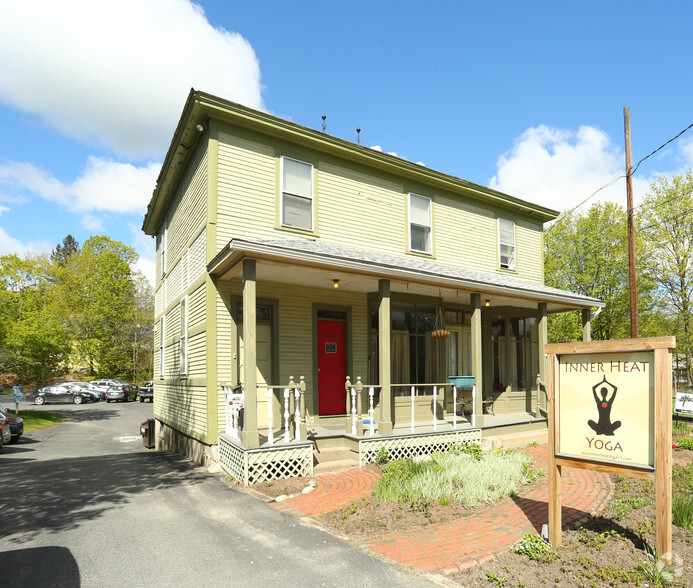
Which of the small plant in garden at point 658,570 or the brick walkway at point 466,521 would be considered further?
the brick walkway at point 466,521

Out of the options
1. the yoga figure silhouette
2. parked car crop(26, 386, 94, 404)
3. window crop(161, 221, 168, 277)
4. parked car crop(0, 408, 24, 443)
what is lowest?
parked car crop(26, 386, 94, 404)

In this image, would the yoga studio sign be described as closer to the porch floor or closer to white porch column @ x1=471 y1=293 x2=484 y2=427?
the porch floor

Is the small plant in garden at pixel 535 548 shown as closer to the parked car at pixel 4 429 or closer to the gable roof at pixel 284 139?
the gable roof at pixel 284 139

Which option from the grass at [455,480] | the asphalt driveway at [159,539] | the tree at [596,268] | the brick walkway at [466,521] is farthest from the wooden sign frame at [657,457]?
the tree at [596,268]

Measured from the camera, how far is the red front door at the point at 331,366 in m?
11.5

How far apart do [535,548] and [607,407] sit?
5.17 ft

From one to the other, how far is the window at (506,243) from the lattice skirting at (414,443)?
6820mm

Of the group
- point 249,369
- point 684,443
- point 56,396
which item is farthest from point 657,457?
point 56,396

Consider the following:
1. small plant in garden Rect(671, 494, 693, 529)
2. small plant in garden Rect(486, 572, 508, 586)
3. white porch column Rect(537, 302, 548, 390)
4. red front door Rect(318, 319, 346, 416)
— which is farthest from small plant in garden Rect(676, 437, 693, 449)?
small plant in garden Rect(486, 572, 508, 586)

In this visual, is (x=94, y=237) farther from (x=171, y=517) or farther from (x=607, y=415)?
(x=607, y=415)

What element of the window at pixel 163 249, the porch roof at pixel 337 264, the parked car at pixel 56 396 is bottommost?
the parked car at pixel 56 396

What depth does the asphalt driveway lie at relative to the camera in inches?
174

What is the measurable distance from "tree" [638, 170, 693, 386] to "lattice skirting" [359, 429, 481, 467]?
24.9 metres

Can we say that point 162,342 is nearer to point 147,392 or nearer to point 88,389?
point 147,392
